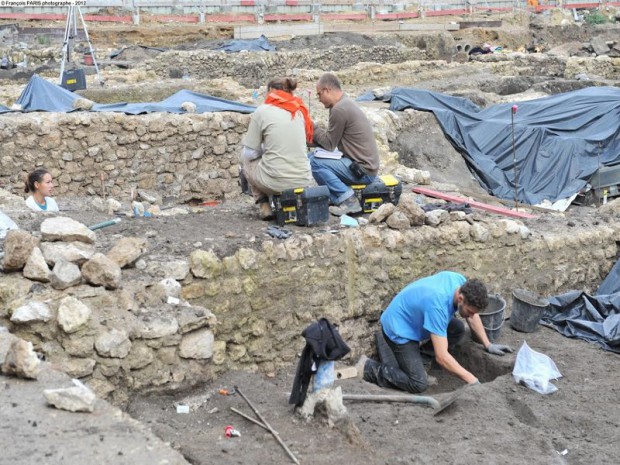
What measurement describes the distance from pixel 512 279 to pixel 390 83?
12243 mm

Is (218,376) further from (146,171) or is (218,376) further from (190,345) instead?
(146,171)

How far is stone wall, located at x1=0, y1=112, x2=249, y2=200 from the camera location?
33.4ft

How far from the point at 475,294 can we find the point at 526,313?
6.06 feet

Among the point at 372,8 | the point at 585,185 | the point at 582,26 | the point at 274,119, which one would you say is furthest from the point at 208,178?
the point at 582,26

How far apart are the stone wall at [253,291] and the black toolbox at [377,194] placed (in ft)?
1.37

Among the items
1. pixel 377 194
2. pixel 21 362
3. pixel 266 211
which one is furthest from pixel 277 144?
pixel 21 362

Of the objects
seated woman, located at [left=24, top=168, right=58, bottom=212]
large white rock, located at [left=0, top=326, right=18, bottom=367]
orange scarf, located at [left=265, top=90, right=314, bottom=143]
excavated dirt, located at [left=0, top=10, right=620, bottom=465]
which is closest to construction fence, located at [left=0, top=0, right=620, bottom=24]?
seated woman, located at [left=24, top=168, right=58, bottom=212]

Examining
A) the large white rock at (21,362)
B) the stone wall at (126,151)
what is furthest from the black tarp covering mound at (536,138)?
the large white rock at (21,362)

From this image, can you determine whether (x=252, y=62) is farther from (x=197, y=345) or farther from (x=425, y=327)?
(x=197, y=345)

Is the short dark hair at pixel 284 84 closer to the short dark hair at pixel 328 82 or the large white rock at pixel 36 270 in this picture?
the short dark hair at pixel 328 82

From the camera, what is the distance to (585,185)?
1220 cm

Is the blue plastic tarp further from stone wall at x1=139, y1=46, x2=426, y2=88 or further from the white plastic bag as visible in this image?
stone wall at x1=139, y1=46, x2=426, y2=88

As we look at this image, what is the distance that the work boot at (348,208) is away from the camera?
7.67m

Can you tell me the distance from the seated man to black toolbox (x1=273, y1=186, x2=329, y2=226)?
1.82 ft
